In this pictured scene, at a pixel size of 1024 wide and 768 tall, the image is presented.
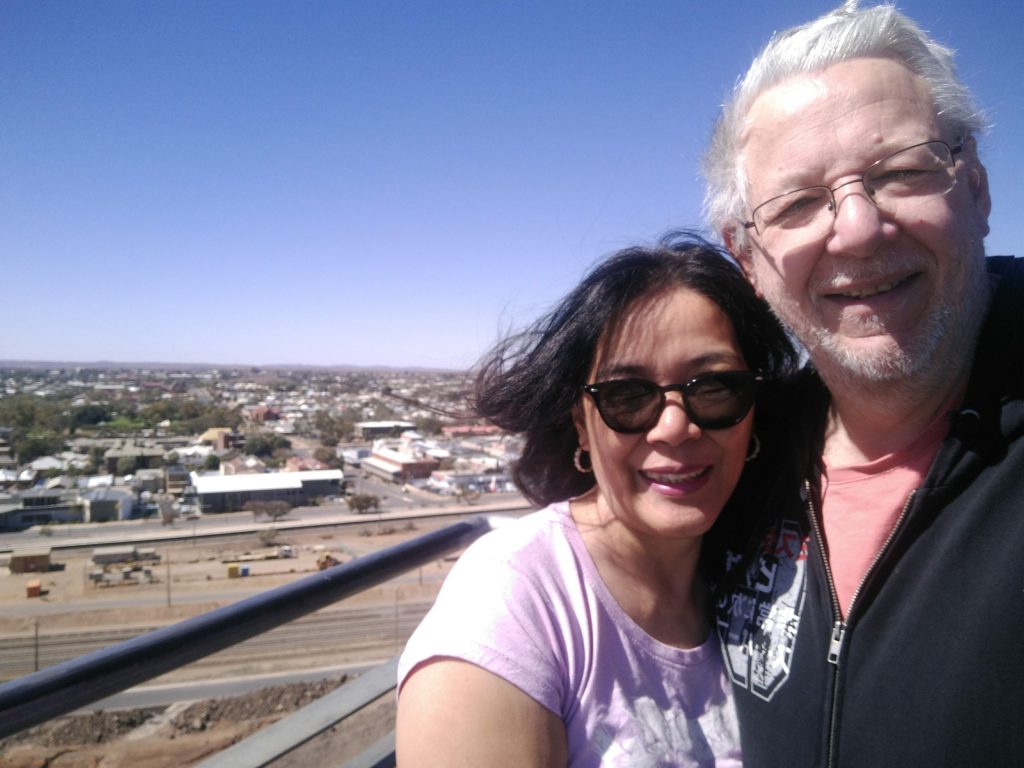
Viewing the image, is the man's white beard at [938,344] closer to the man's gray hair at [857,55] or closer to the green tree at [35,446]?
the man's gray hair at [857,55]

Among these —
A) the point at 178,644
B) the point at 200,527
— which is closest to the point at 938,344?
the point at 178,644

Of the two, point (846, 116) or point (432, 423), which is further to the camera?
point (432, 423)

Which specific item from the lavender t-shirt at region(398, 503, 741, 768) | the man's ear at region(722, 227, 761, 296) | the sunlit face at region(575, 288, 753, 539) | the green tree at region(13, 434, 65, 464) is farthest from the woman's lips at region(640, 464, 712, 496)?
the green tree at region(13, 434, 65, 464)

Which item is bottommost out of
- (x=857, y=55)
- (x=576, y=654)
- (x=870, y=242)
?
(x=576, y=654)

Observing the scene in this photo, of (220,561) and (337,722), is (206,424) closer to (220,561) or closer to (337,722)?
(220,561)

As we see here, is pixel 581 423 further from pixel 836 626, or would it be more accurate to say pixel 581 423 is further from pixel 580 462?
pixel 836 626

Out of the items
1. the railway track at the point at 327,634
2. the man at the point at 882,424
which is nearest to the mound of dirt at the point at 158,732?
the railway track at the point at 327,634

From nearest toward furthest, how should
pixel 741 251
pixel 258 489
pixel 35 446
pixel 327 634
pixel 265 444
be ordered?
pixel 741 251 < pixel 327 634 < pixel 35 446 < pixel 258 489 < pixel 265 444

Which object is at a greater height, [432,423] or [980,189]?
[980,189]
